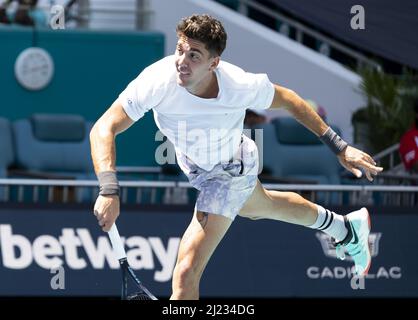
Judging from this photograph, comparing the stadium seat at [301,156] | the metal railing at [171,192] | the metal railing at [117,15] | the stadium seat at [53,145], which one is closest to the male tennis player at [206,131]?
the metal railing at [171,192]

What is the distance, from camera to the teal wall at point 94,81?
1323cm

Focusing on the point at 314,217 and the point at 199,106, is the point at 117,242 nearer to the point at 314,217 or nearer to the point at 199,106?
the point at 199,106

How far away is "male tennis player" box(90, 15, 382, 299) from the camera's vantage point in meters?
7.78

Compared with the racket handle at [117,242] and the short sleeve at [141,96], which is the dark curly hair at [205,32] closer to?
the short sleeve at [141,96]

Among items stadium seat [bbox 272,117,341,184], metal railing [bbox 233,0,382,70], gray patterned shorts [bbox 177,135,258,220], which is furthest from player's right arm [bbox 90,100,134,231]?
metal railing [bbox 233,0,382,70]

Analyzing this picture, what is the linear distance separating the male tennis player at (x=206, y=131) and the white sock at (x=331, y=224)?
0.45ft

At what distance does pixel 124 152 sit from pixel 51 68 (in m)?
1.04

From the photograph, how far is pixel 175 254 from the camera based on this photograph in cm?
1119

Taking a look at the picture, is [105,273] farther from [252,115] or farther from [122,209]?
[252,115]

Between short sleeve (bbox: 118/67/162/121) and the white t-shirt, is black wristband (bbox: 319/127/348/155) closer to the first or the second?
the white t-shirt

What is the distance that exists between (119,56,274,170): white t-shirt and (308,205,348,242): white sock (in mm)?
826

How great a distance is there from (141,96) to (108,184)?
632 mm

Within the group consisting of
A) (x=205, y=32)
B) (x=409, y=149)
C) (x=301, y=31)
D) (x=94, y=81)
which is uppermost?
(x=205, y=32)

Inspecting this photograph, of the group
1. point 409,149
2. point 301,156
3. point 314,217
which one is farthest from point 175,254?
point 314,217
